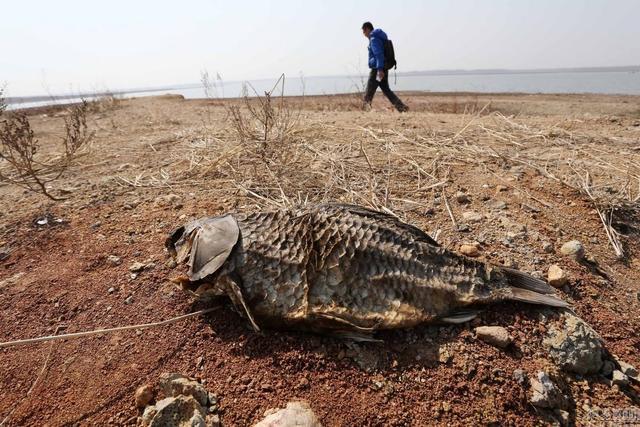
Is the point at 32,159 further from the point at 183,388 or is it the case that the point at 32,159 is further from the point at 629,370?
the point at 629,370

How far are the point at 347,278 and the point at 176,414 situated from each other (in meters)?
0.99

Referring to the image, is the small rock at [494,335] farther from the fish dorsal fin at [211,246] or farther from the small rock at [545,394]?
the fish dorsal fin at [211,246]

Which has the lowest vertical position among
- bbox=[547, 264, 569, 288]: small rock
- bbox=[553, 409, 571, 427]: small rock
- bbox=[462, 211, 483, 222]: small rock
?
bbox=[553, 409, 571, 427]: small rock

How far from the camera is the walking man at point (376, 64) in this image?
8.62 meters

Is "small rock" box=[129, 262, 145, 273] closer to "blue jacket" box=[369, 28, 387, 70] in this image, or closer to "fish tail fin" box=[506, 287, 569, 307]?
"fish tail fin" box=[506, 287, 569, 307]

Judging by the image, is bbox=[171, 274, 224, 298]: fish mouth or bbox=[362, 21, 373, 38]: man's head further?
bbox=[362, 21, 373, 38]: man's head

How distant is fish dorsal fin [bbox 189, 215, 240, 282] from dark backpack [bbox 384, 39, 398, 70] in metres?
7.59

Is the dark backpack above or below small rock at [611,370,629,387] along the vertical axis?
above

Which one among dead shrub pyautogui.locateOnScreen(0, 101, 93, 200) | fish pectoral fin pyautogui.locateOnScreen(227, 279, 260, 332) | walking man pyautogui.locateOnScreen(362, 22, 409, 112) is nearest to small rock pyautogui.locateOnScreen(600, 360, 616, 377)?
fish pectoral fin pyautogui.locateOnScreen(227, 279, 260, 332)

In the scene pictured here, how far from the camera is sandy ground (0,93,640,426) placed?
69.6 inches

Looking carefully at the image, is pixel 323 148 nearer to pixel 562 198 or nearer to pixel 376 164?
pixel 376 164

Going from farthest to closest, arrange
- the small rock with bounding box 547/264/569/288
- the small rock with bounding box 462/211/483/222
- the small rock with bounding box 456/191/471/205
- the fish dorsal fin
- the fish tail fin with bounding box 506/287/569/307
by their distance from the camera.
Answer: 1. the small rock with bounding box 456/191/471/205
2. the small rock with bounding box 462/211/483/222
3. the small rock with bounding box 547/264/569/288
4. the fish dorsal fin
5. the fish tail fin with bounding box 506/287/569/307

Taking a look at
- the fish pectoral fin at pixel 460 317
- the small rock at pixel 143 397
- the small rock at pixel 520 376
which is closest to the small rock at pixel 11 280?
the small rock at pixel 143 397

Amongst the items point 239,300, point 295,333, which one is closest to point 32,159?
point 239,300
